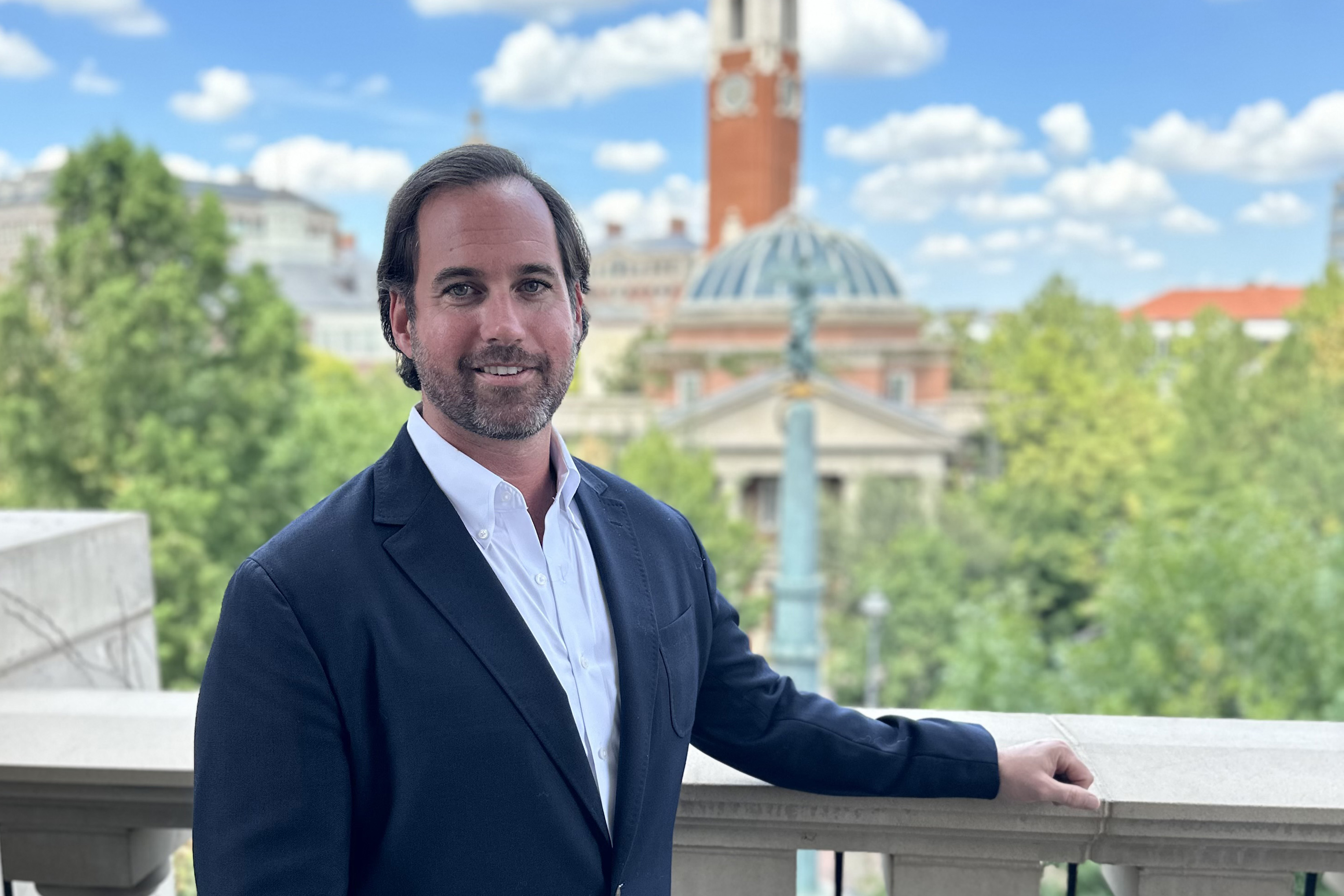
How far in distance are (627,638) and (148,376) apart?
622 inches

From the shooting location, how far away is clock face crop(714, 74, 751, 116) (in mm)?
57188

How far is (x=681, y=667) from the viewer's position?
5.68 feet

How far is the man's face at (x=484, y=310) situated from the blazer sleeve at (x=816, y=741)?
0.47m

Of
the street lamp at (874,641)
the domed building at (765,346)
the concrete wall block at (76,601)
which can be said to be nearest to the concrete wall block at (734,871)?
the concrete wall block at (76,601)

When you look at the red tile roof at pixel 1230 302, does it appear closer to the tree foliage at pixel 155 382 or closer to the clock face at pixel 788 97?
the clock face at pixel 788 97

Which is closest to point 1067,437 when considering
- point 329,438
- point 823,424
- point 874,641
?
point 823,424

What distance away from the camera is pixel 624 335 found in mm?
72062

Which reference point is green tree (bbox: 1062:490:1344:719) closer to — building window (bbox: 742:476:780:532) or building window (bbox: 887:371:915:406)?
building window (bbox: 742:476:780:532)

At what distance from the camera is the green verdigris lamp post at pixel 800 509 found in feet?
45.1

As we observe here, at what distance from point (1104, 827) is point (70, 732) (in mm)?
1774

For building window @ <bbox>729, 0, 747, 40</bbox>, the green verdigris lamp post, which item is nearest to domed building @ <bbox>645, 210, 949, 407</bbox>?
building window @ <bbox>729, 0, 747, 40</bbox>

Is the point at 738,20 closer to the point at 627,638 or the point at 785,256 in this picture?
the point at 785,256

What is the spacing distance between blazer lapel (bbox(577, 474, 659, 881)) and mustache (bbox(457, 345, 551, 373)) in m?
0.28

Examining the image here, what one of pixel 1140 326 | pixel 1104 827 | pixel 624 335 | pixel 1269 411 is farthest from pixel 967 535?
pixel 624 335
